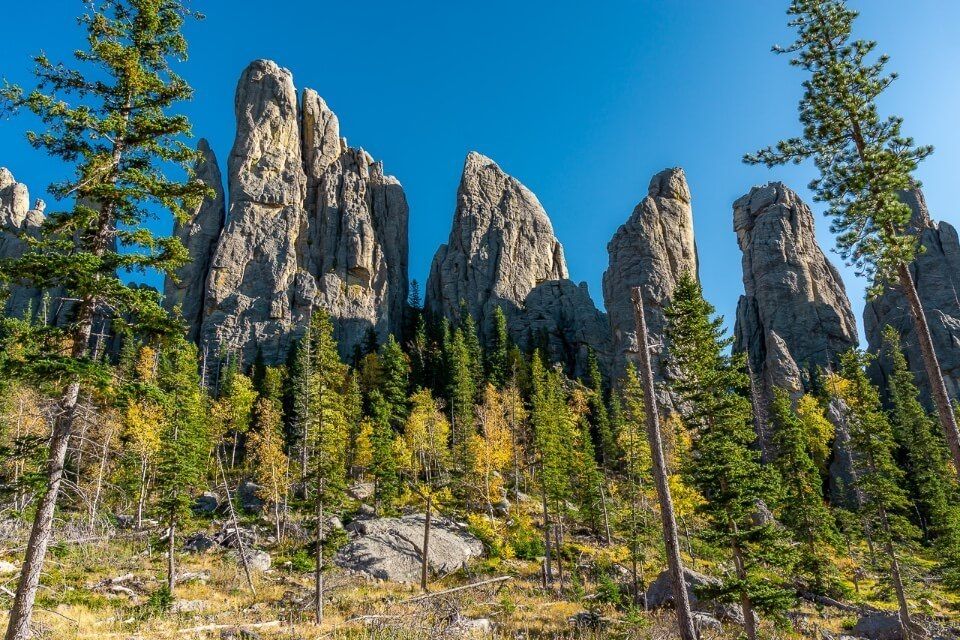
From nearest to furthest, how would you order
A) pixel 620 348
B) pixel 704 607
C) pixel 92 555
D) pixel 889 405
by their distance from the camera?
pixel 704 607, pixel 92 555, pixel 889 405, pixel 620 348

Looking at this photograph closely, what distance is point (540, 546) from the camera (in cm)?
3900

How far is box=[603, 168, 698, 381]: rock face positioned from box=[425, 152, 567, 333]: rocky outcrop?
15690 mm

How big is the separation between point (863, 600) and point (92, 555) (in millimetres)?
44646

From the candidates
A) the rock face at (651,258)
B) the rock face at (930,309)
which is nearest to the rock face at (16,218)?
the rock face at (651,258)

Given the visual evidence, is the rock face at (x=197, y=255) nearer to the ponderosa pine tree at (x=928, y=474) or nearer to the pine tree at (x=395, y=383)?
the pine tree at (x=395, y=383)

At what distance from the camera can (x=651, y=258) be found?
8456cm

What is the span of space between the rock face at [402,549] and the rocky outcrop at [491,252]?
53.1 m

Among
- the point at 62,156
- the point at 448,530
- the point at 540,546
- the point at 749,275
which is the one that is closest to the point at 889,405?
the point at 749,275

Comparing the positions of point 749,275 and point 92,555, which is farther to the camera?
point 749,275

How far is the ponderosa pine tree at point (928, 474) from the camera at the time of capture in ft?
111

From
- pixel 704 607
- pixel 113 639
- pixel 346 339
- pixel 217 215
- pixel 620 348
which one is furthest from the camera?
pixel 217 215

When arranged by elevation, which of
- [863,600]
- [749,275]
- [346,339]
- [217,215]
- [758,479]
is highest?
[217,215]

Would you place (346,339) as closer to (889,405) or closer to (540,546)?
(540,546)

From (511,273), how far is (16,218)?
11017 cm
